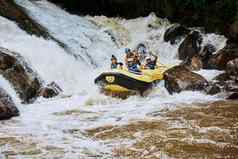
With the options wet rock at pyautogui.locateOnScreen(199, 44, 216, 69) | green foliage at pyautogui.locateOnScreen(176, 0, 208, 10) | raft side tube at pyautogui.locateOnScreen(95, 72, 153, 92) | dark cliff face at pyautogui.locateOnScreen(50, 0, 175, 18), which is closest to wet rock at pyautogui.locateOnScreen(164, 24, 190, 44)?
green foliage at pyautogui.locateOnScreen(176, 0, 208, 10)

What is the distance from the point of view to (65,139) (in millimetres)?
8039

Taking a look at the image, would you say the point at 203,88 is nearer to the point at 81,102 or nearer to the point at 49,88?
the point at 81,102

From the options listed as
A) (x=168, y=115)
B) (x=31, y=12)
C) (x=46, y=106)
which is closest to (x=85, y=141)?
(x=168, y=115)

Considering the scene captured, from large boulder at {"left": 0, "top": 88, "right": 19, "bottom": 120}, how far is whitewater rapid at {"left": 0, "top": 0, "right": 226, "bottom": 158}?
176mm

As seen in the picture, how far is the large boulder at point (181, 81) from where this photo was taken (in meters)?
11.5

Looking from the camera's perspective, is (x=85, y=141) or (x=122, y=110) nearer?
(x=85, y=141)

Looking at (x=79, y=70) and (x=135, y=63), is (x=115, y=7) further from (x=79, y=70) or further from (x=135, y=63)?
(x=135, y=63)

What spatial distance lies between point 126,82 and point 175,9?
648 centimetres

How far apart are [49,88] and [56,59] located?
2.05 m

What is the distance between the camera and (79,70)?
13.9 meters

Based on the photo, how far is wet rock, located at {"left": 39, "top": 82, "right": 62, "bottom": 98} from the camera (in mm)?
11593

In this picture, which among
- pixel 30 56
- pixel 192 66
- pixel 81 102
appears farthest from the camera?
pixel 192 66

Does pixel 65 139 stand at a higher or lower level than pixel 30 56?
lower

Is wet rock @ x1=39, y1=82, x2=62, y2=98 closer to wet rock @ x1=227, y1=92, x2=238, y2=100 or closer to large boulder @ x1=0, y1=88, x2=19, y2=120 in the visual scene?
large boulder @ x1=0, y1=88, x2=19, y2=120
